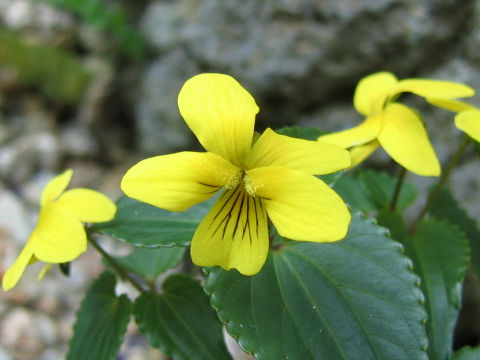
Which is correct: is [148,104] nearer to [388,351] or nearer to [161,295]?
[161,295]

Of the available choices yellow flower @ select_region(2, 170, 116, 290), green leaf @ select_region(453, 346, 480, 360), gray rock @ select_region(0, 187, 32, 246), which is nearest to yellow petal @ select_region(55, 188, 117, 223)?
yellow flower @ select_region(2, 170, 116, 290)

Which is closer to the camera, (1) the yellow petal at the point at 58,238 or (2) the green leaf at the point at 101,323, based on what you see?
(1) the yellow petal at the point at 58,238

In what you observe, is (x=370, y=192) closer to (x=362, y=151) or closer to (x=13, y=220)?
(x=362, y=151)

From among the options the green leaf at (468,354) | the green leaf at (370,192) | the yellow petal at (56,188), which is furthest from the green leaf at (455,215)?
the yellow petal at (56,188)

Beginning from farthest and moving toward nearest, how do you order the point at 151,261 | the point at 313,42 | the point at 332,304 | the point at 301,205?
the point at 313,42, the point at 151,261, the point at 332,304, the point at 301,205

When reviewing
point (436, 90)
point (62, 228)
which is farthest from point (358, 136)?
point (62, 228)

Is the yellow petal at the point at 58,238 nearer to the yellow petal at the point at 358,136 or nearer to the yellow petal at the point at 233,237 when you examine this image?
the yellow petal at the point at 233,237

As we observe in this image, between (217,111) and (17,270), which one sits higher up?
(217,111)
